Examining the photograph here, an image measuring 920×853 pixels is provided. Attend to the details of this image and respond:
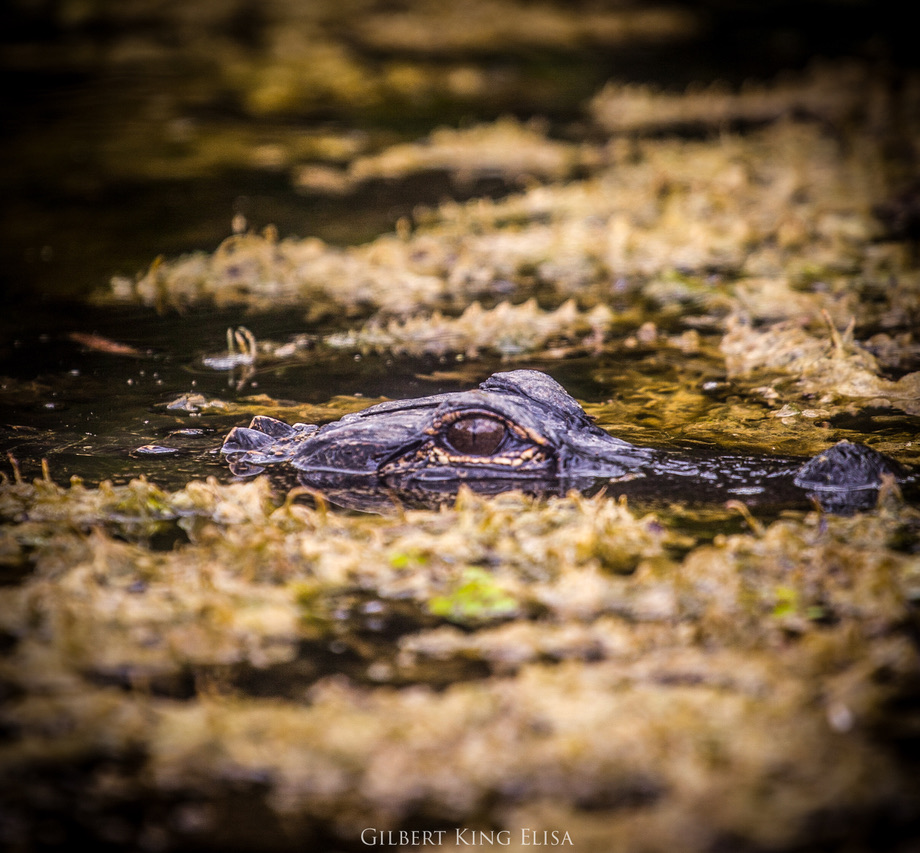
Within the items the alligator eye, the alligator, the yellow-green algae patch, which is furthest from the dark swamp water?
the alligator eye

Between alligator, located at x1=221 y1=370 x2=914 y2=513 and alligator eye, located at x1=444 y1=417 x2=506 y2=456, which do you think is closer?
alligator, located at x1=221 y1=370 x2=914 y2=513

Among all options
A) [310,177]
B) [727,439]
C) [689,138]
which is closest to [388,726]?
[727,439]

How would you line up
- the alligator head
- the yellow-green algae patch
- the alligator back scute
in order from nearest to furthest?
the yellow-green algae patch, the alligator back scute, the alligator head

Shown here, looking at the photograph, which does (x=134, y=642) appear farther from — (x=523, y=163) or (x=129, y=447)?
(x=523, y=163)

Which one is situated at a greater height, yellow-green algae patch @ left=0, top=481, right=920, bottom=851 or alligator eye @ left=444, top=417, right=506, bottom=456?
alligator eye @ left=444, top=417, right=506, bottom=456

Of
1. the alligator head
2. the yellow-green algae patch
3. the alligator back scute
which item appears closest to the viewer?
the yellow-green algae patch

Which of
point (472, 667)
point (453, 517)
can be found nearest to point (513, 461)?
point (453, 517)

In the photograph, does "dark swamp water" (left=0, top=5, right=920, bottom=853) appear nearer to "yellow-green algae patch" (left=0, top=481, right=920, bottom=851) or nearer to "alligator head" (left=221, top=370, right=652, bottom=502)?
"yellow-green algae patch" (left=0, top=481, right=920, bottom=851)
